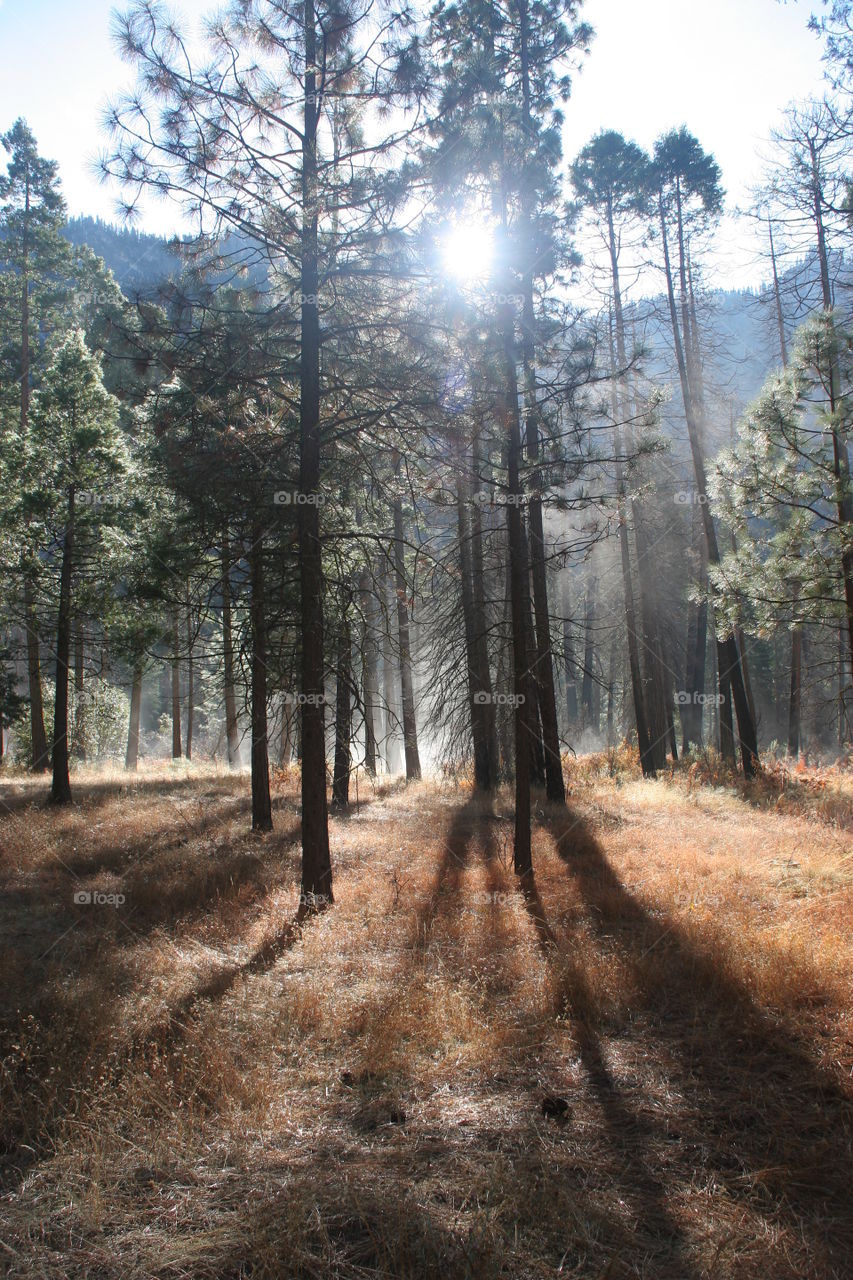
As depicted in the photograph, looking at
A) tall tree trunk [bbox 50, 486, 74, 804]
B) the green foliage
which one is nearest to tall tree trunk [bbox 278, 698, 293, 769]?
tall tree trunk [bbox 50, 486, 74, 804]

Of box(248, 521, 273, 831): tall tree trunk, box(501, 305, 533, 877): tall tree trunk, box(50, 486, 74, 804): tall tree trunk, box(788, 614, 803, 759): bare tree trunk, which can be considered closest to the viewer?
box(248, 521, 273, 831): tall tree trunk

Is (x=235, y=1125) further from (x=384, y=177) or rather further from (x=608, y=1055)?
(x=384, y=177)

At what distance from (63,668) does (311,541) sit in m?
8.16

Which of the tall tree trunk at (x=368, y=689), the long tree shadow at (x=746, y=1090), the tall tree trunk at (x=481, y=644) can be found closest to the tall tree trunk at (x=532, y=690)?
the tall tree trunk at (x=481, y=644)

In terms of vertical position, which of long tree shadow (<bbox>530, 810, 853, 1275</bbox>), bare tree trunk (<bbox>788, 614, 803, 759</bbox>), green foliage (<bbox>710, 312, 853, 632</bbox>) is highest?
green foliage (<bbox>710, 312, 853, 632</bbox>)

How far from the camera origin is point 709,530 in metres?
16.4

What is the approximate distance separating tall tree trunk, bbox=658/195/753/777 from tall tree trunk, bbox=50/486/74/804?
13803 millimetres

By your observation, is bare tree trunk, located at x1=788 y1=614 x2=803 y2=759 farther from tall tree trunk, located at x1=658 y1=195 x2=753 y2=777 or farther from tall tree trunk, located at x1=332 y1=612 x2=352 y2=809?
tall tree trunk, located at x1=332 y1=612 x2=352 y2=809

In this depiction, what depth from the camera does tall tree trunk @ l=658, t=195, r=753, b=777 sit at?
1645 centimetres

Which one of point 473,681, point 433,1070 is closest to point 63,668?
point 473,681

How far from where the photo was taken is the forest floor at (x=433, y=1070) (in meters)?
2.98

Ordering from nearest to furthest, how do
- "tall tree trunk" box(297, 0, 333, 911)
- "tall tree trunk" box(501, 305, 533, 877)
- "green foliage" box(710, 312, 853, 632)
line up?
1. "tall tree trunk" box(297, 0, 333, 911)
2. "tall tree trunk" box(501, 305, 533, 877)
3. "green foliage" box(710, 312, 853, 632)

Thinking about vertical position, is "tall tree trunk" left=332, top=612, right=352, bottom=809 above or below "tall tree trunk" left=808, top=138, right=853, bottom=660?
below

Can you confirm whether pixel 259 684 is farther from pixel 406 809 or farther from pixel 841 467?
pixel 841 467
